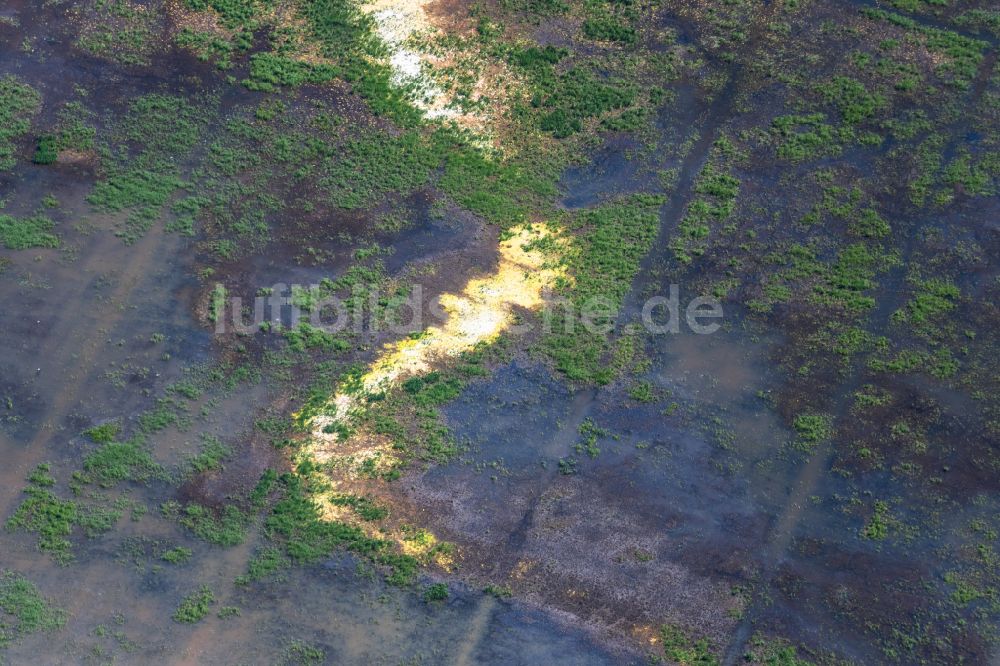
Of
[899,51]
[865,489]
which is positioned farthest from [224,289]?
[899,51]

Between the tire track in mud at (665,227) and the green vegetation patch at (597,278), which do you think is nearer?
the tire track in mud at (665,227)

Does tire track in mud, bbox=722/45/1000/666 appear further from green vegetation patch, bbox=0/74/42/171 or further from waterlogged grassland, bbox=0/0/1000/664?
green vegetation patch, bbox=0/74/42/171

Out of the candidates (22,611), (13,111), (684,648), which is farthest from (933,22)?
(22,611)

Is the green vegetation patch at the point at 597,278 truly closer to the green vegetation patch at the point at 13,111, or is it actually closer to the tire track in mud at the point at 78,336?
the tire track in mud at the point at 78,336

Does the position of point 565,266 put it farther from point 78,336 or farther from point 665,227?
point 78,336

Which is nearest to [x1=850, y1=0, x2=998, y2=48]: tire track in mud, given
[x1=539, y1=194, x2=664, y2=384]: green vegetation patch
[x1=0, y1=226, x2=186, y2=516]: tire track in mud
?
[x1=539, y1=194, x2=664, y2=384]: green vegetation patch

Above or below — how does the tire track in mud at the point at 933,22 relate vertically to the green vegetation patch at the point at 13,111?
above

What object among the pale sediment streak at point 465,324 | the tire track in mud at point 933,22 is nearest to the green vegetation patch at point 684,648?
the pale sediment streak at point 465,324
